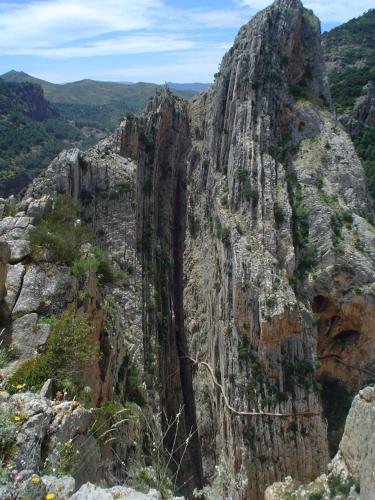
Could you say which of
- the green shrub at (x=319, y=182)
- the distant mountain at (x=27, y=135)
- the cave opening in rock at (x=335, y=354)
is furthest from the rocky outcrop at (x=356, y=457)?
the distant mountain at (x=27, y=135)

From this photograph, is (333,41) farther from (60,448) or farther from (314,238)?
(60,448)

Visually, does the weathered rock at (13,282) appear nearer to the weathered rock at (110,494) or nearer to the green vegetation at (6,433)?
the green vegetation at (6,433)

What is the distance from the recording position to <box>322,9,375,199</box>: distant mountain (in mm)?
45688

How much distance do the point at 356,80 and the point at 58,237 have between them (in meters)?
51.7

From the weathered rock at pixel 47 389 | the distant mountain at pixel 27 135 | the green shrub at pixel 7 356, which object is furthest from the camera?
the distant mountain at pixel 27 135

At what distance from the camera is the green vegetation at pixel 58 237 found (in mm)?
15156

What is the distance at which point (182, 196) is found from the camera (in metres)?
32.9

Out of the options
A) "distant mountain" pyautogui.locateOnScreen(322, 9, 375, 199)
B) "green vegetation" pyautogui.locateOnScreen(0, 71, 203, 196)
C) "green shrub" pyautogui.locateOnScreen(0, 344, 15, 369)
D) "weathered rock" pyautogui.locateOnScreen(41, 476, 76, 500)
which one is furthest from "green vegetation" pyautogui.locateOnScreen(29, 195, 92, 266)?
"green vegetation" pyautogui.locateOnScreen(0, 71, 203, 196)

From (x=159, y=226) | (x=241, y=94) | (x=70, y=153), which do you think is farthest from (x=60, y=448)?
(x=241, y=94)

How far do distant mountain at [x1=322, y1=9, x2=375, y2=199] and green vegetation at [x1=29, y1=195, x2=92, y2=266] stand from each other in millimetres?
28338

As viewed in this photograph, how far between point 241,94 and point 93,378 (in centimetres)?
2094

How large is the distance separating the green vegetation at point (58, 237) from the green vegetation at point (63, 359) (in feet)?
7.94

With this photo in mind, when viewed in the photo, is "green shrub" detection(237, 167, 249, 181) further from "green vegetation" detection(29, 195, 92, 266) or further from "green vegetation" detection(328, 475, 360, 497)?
"green vegetation" detection(328, 475, 360, 497)

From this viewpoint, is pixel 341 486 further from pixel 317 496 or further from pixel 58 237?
pixel 58 237
